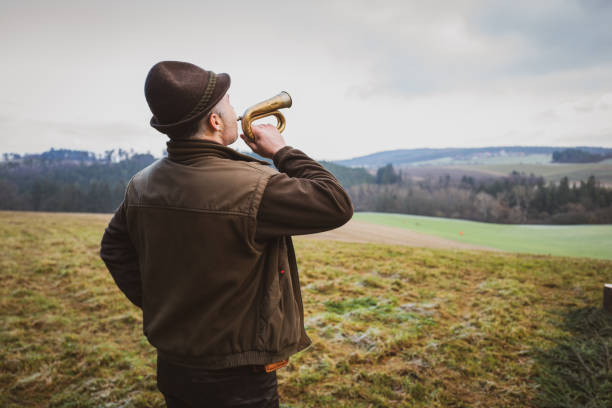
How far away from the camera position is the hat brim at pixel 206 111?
5.92 feet

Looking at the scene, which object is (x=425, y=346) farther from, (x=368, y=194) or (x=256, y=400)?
(x=368, y=194)

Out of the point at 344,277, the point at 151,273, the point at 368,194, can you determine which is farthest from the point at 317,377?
the point at 368,194

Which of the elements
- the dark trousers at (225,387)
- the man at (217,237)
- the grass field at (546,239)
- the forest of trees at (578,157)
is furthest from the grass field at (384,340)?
the forest of trees at (578,157)

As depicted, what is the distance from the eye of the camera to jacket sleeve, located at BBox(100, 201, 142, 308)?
7.54 feet

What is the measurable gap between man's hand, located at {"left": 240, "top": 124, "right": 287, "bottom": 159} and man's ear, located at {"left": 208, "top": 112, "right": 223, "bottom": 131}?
236mm

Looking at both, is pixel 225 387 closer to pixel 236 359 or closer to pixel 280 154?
pixel 236 359

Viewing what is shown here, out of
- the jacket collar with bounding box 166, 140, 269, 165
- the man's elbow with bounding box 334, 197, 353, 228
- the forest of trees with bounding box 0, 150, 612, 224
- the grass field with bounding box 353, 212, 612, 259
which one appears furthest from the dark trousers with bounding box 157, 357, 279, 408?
the forest of trees with bounding box 0, 150, 612, 224

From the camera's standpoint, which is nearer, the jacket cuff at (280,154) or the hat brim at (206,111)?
the hat brim at (206,111)

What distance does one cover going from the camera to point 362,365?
16.5 feet

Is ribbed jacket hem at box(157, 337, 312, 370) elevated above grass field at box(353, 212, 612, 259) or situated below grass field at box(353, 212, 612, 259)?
above

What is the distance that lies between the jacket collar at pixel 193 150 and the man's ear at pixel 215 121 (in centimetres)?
12

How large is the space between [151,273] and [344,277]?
785 cm

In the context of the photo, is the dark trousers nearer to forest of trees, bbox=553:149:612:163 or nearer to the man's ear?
the man's ear

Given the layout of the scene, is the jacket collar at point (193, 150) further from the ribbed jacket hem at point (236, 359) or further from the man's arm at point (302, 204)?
the ribbed jacket hem at point (236, 359)
